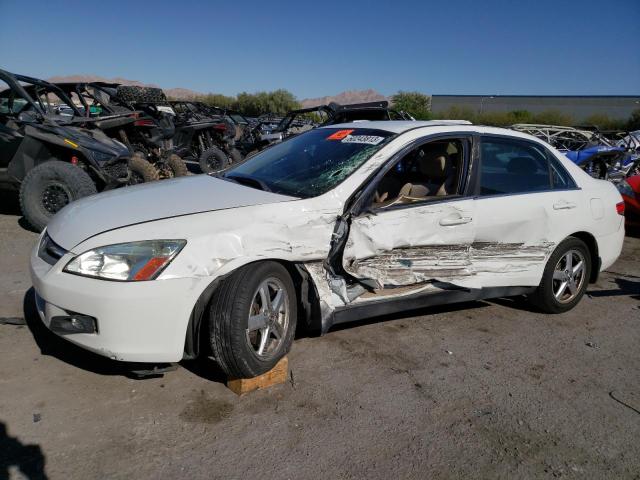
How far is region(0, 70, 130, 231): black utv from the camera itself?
19.4ft

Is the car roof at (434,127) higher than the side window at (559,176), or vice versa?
the car roof at (434,127)

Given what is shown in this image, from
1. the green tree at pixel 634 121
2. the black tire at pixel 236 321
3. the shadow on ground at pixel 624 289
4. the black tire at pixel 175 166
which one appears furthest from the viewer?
the green tree at pixel 634 121

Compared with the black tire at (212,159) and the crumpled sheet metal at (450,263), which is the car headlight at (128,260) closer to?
the crumpled sheet metal at (450,263)

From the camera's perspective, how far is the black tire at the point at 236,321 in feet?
8.93

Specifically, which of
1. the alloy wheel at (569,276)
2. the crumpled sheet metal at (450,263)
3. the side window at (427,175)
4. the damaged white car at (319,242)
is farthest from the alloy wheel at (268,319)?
the alloy wheel at (569,276)

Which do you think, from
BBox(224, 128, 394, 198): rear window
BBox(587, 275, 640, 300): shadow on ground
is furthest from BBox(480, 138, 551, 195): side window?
BBox(587, 275, 640, 300): shadow on ground

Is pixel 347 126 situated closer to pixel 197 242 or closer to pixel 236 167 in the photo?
pixel 236 167

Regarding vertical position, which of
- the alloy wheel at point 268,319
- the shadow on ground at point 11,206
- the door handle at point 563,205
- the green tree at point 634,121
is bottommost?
the shadow on ground at point 11,206

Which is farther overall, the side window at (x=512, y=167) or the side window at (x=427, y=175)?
the side window at (x=512, y=167)

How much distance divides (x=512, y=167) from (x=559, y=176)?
538 millimetres

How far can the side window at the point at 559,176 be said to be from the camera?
4311mm

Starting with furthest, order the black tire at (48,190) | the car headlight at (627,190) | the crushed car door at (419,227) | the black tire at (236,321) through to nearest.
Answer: the car headlight at (627,190)
the black tire at (48,190)
the crushed car door at (419,227)
the black tire at (236,321)

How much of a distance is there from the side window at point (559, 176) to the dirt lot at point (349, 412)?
4.32 ft

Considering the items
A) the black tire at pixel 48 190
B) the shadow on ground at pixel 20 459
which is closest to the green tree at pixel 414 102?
the black tire at pixel 48 190
